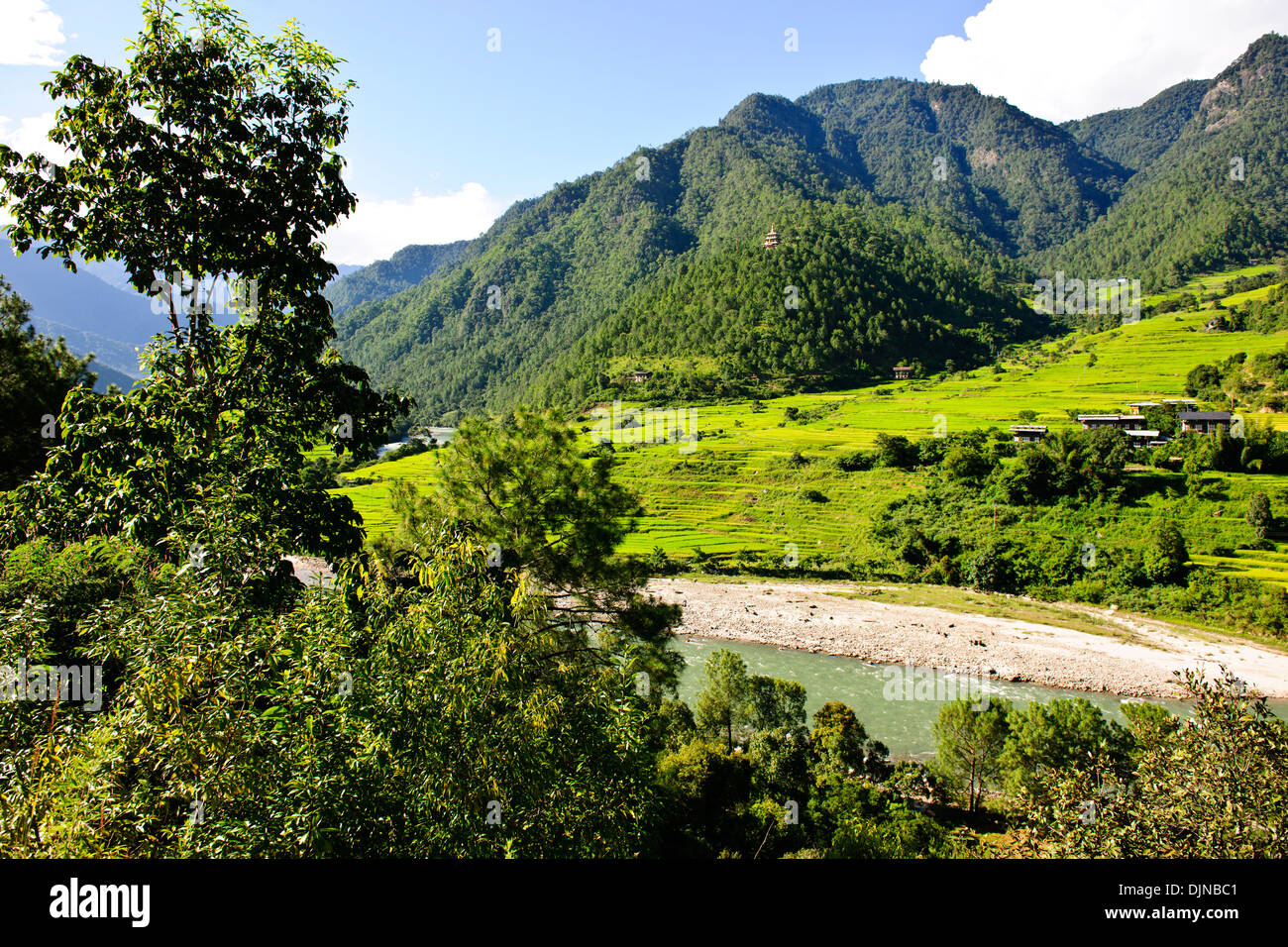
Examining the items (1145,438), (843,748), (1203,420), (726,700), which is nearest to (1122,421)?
(1145,438)

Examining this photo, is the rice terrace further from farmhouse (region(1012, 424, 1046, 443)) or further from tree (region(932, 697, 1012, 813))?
farmhouse (region(1012, 424, 1046, 443))

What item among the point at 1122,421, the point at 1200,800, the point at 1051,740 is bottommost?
the point at 1051,740

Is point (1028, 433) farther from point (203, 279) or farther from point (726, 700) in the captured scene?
point (203, 279)

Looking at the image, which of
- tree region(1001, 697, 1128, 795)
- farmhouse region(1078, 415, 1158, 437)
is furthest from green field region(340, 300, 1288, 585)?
tree region(1001, 697, 1128, 795)

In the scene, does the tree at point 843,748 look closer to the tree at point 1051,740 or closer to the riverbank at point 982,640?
the tree at point 1051,740

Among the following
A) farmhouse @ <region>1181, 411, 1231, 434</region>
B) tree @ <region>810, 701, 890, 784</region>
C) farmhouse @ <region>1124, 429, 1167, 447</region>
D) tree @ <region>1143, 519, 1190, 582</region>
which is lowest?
tree @ <region>810, 701, 890, 784</region>

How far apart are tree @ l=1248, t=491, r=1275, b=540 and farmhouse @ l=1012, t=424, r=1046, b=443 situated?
1944cm

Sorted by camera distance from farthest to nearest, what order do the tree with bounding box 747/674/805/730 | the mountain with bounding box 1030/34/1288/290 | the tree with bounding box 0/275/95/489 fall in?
the mountain with bounding box 1030/34/1288/290 < the tree with bounding box 747/674/805/730 < the tree with bounding box 0/275/95/489

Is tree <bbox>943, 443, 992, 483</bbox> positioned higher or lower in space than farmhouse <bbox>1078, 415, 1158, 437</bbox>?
lower

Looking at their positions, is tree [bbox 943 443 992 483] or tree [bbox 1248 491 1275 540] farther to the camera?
tree [bbox 943 443 992 483]

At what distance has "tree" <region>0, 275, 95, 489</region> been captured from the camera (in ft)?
54.5

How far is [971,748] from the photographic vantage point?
821 inches

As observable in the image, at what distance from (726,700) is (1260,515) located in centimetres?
4562

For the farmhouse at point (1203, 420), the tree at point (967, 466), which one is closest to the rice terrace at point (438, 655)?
the tree at point (967, 466)
